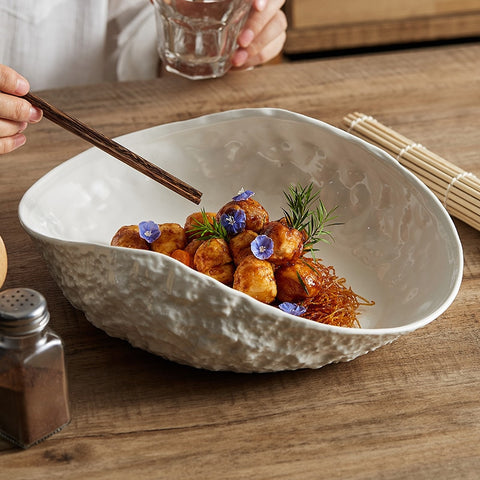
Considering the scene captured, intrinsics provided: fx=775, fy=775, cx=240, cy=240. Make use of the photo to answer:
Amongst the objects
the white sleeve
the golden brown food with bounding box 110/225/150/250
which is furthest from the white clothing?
Result: the golden brown food with bounding box 110/225/150/250

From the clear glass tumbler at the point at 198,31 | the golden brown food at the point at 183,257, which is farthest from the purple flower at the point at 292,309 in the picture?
the clear glass tumbler at the point at 198,31

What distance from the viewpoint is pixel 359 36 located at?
254 centimetres

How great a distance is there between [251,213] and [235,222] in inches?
0.9

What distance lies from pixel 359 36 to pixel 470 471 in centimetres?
206

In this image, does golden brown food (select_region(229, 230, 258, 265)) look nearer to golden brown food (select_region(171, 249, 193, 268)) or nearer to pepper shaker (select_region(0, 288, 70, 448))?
golden brown food (select_region(171, 249, 193, 268))

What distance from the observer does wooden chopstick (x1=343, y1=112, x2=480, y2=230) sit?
3.38ft

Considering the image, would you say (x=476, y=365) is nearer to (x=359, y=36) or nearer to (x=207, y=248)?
(x=207, y=248)

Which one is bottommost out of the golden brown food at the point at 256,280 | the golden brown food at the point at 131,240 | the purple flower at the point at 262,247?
the golden brown food at the point at 131,240

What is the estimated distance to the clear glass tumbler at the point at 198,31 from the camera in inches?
47.4

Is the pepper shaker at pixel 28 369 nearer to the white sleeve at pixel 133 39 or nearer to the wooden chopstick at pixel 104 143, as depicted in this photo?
the wooden chopstick at pixel 104 143

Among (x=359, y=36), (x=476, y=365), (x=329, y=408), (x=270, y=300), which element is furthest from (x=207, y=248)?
(x=359, y=36)

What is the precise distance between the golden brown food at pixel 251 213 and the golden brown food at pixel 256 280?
0.07 m

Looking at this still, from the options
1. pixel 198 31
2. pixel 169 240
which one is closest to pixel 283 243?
pixel 169 240

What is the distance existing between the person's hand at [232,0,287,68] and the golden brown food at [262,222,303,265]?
66cm
